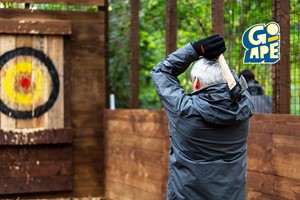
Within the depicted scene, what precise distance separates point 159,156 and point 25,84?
180 centimetres

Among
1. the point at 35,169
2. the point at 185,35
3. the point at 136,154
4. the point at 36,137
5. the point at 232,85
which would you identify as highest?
the point at 185,35

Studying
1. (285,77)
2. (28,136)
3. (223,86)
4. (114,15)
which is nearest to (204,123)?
(223,86)

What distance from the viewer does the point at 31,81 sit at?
6.94 metres

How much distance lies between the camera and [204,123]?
2869 mm

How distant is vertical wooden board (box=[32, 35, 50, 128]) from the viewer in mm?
6941

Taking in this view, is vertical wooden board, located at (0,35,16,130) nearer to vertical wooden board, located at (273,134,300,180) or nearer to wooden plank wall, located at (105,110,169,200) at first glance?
wooden plank wall, located at (105,110,169,200)

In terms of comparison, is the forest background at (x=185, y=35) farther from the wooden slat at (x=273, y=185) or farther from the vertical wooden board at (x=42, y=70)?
the vertical wooden board at (x=42, y=70)

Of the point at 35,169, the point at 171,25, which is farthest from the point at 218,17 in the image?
the point at 35,169

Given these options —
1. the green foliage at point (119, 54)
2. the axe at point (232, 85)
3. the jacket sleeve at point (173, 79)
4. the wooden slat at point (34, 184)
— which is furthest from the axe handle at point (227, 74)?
the green foliage at point (119, 54)

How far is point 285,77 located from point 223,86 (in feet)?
5.81

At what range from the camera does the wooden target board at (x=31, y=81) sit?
22.5ft

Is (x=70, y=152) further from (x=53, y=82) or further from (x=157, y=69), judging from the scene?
(x=157, y=69)

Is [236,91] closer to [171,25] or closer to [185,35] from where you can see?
[171,25]

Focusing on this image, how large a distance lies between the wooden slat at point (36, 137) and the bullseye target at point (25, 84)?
0.19 m
